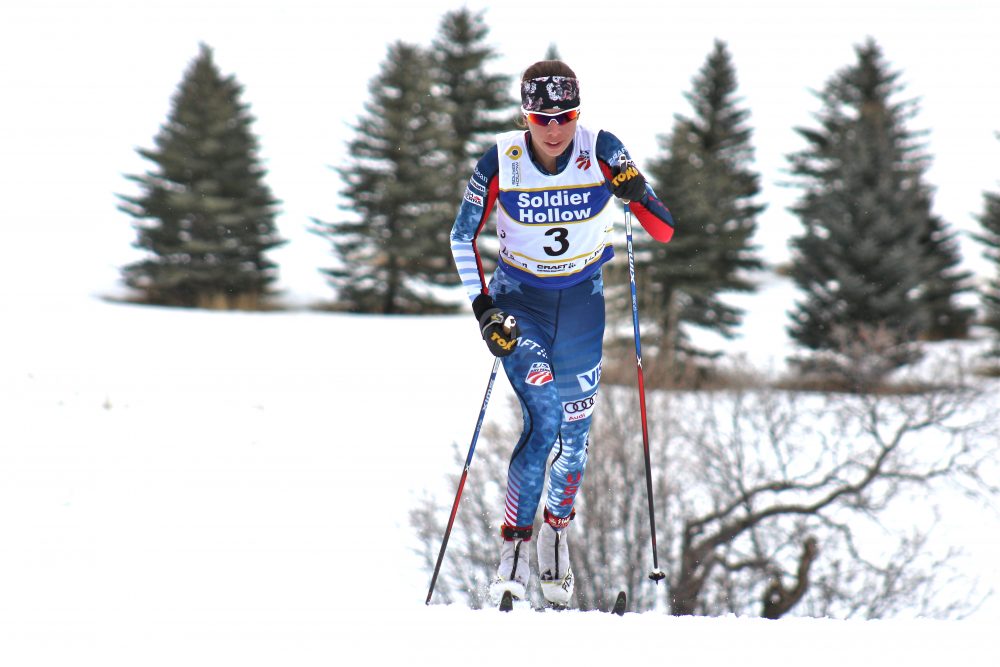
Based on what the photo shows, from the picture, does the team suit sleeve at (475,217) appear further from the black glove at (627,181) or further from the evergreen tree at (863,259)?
the evergreen tree at (863,259)

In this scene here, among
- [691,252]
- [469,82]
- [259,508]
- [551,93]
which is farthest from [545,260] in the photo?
[469,82]

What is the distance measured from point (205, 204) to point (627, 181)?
2702 cm

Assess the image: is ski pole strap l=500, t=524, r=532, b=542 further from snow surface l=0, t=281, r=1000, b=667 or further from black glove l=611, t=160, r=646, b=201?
black glove l=611, t=160, r=646, b=201

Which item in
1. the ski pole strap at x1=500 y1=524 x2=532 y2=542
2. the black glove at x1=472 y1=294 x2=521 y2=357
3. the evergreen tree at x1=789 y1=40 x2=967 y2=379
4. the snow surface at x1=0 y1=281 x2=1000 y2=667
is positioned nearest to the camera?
the snow surface at x1=0 y1=281 x2=1000 y2=667

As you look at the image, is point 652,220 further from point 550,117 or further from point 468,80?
point 468,80

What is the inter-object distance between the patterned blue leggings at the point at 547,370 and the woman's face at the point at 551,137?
2.47 feet

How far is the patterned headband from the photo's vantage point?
4.14 metres

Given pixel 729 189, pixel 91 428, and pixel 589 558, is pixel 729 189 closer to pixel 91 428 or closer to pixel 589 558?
pixel 589 558

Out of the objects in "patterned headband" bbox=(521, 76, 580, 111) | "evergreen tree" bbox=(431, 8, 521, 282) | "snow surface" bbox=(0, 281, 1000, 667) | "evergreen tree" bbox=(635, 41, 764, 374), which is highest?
"evergreen tree" bbox=(431, 8, 521, 282)

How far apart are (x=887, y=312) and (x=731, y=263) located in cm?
562

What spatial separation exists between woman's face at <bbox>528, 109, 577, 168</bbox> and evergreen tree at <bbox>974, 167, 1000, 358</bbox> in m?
30.9

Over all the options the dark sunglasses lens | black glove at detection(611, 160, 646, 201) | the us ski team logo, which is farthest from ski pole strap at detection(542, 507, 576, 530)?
the dark sunglasses lens

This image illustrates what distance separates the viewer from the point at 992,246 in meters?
31.1

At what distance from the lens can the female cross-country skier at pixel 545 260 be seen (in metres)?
4.20
